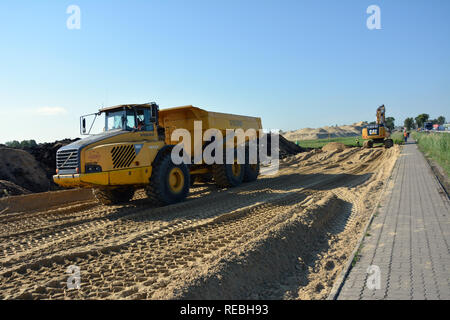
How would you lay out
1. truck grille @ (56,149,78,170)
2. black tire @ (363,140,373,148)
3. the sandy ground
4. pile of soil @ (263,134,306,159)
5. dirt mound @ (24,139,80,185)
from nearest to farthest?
the sandy ground
truck grille @ (56,149,78,170)
dirt mound @ (24,139,80,185)
pile of soil @ (263,134,306,159)
black tire @ (363,140,373,148)

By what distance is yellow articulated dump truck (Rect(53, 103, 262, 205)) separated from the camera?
7363 mm

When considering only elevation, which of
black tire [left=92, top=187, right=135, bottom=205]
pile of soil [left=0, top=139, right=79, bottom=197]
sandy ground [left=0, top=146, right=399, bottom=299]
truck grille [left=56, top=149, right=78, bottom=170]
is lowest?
sandy ground [left=0, top=146, right=399, bottom=299]

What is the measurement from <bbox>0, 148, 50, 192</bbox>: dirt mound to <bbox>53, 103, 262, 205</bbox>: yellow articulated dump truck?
→ 459cm

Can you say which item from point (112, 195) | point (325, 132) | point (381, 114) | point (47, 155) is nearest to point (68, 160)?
point (112, 195)

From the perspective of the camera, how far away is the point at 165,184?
8.46m

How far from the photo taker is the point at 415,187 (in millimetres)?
9773

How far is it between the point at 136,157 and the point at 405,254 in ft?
19.0

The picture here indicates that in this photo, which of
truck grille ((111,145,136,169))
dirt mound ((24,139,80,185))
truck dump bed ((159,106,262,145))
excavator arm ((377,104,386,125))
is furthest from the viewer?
excavator arm ((377,104,386,125))

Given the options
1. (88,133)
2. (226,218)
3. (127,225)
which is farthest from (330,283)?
(88,133)

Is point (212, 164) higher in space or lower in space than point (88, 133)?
lower

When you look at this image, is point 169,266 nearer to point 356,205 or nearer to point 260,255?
point 260,255

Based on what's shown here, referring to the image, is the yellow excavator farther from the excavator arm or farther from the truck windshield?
the truck windshield

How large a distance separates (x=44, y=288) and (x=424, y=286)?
429cm

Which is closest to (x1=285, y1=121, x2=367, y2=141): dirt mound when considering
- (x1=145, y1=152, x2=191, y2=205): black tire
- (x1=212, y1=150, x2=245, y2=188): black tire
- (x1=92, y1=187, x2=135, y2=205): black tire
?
(x1=212, y1=150, x2=245, y2=188): black tire
